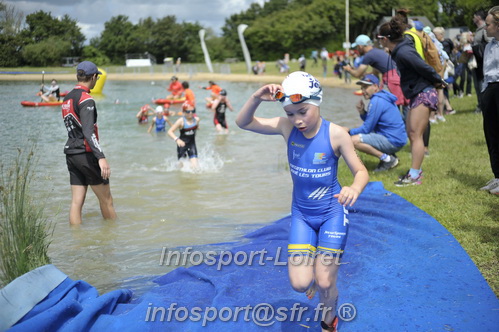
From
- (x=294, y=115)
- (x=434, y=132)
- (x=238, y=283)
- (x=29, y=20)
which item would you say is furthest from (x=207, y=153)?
(x=294, y=115)

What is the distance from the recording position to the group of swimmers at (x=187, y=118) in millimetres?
11633

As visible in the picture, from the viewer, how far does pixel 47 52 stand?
7590 mm

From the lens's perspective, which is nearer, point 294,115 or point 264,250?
point 294,115

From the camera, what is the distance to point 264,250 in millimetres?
5785

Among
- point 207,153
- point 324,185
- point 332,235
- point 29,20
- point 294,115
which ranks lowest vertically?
point 207,153

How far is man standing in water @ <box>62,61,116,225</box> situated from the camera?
6.50 m

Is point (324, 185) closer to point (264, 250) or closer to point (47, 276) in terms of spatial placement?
point (264, 250)

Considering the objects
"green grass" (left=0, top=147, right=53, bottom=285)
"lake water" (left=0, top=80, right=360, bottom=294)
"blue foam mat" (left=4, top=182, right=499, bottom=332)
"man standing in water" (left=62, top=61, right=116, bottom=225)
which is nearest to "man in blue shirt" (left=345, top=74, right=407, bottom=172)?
"lake water" (left=0, top=80, right=360, bottom=294)

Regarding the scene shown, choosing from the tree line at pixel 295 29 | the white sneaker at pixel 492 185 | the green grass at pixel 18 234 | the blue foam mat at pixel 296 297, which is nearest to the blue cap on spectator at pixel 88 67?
the green grass at pixel 18 234

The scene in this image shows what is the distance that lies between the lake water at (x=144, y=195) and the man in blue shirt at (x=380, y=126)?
1.67 meters

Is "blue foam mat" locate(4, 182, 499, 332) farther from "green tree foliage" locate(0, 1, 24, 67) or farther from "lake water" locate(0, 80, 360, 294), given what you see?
"green tree foliage" locate(0, 1, 24, 67)

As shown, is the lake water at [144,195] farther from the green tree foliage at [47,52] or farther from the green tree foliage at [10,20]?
the green tree foliage at [10,20]

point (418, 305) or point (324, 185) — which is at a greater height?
point (324, 185)

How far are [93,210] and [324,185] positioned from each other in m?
5.68
